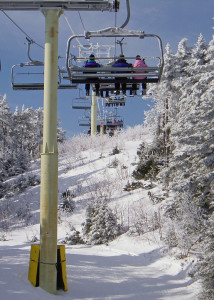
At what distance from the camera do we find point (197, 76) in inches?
743

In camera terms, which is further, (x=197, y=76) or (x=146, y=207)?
(x=146, y=207)

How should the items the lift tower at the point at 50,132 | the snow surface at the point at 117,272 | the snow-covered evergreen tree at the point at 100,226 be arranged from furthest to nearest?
1. the snow-covered evergreen tree at the point at 100,226
2. the snow surface at the point at 117,272
3. the lift tower at the point at 50,132

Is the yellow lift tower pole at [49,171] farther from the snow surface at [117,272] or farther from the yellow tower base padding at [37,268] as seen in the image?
the snow surface at [117,272]

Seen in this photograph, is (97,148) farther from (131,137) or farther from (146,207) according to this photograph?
(146,207)

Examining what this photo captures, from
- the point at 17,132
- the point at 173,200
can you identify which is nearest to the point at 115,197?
the point at 173,200

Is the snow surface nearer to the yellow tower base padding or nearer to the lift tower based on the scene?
the yellow tower base padding

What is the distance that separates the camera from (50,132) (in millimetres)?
6883

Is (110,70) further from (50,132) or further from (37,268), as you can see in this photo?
(37,268)

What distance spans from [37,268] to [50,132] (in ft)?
8.45

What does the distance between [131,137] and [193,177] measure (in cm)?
2118

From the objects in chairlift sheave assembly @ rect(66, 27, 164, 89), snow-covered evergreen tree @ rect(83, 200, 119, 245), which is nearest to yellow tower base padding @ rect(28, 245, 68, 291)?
chairlift sheave assembly @ rect(66, 27, 164, 89)

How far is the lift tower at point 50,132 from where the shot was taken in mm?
6766

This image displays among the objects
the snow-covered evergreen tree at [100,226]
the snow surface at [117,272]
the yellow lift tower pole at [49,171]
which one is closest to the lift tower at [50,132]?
the yellow lift tower pole at [49,171]

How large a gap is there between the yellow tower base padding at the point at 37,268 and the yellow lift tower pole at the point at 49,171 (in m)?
0.10
